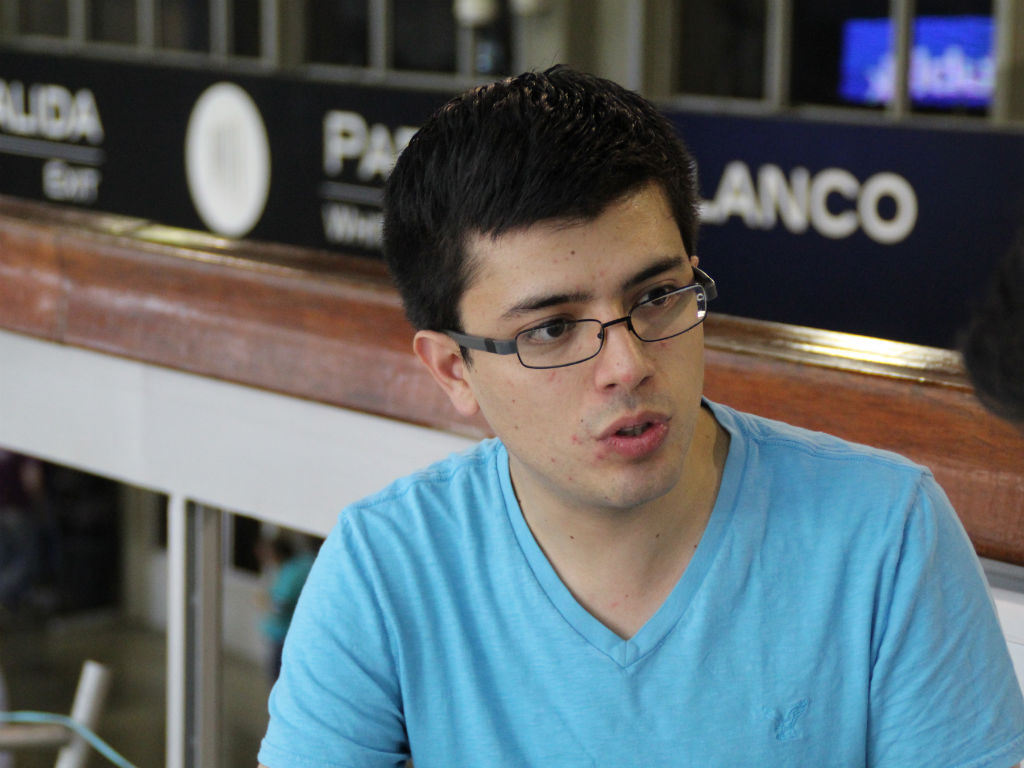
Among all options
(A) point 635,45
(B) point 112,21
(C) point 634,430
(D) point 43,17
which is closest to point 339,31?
(B) point 112,21

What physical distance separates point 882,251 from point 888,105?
6.01ft

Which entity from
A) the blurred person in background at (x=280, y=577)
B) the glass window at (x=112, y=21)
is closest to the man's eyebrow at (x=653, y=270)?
the blurred person in background at (x=280, y=577)

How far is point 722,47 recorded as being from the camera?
6.11m

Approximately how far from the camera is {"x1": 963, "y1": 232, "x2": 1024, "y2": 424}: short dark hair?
741 millimetres

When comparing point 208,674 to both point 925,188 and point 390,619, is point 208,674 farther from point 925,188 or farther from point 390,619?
point 925,188

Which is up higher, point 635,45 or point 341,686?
point 635,45

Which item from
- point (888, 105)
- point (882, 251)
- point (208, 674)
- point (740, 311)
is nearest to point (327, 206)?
point (740, 311)

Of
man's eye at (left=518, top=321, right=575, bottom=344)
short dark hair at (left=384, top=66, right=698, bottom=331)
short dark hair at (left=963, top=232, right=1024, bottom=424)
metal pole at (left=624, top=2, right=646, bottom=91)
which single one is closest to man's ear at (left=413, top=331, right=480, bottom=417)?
short dark hair at (left=384, top=66, right=698, bottom=331)

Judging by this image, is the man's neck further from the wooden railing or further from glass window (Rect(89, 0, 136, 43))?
glass window (Rect(89, 0, 136, 43))

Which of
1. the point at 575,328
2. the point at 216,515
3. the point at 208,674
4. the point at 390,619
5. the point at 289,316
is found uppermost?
the point at 575,328

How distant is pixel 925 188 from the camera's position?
12.6ft

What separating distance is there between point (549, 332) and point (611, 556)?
0.21m

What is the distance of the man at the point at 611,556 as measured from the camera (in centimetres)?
107

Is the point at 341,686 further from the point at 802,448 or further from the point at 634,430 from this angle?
the point at 802,448
